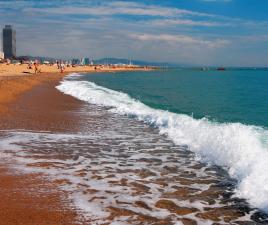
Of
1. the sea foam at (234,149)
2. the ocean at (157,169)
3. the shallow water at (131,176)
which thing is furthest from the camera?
the sea foam at (234,149)

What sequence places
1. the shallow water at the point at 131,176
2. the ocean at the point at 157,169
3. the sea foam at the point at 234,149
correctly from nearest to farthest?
the shallow water at the point at 131,176 < the ocean at the point at 157,169 < the sea foam at the point at 234,149

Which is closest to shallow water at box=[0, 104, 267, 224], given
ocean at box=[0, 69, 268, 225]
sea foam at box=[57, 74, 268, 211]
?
ocean at box=[0, 69, 268, 225]

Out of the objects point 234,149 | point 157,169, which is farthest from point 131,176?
point 234,149

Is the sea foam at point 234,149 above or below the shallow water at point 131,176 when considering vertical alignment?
above

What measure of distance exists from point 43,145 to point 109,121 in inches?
241

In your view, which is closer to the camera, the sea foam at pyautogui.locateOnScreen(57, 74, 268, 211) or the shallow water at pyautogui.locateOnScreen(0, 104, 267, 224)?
the shallow water at pyautogui.locateOnScreen(0, 104, 267, 224)

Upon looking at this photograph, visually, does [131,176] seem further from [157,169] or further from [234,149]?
[234,149]

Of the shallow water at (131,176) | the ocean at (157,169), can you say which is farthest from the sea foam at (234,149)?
the shallow water at (131,176)

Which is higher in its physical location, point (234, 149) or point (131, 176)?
point (234, 149)

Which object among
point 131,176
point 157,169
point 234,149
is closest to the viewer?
point 131,176

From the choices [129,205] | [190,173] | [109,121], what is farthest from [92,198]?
[109,121]

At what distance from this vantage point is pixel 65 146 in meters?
12.3

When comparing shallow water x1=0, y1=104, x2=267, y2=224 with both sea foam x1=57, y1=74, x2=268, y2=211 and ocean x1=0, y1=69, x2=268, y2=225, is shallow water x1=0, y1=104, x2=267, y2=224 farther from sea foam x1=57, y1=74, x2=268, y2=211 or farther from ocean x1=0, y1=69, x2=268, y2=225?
sea foam x1=57, y1=74, x2=268, y2=211

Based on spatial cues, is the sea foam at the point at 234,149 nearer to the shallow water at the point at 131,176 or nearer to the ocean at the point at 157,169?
the ocean at the point at 157,169
